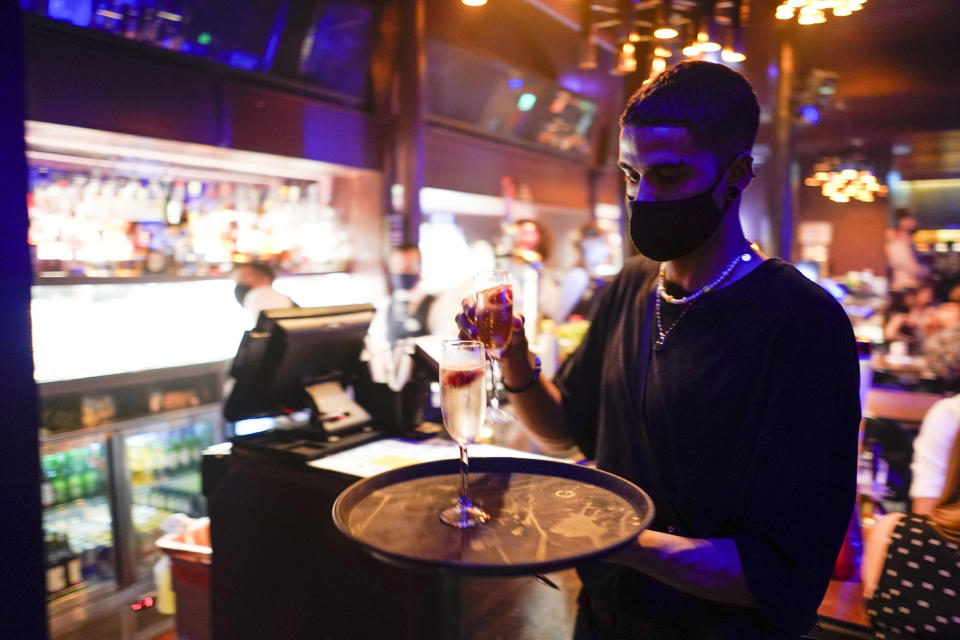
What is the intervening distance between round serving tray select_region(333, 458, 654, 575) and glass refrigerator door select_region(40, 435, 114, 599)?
2.92m

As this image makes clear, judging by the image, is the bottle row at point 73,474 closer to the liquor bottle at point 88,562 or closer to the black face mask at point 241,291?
the liquor bottle at point 88,562

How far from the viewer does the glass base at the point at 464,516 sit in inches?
43.2

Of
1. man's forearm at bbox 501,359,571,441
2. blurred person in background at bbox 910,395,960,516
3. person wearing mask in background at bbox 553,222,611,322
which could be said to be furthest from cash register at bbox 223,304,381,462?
person wearing mask in background at bbox 553,222,611,322

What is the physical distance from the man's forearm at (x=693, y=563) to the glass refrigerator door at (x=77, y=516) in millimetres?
3344

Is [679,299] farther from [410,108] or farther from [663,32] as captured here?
[410,108]

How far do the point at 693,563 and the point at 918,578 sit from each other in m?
1.03

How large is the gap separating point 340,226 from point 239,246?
1.03 m

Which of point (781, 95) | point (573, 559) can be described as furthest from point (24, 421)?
point (781, 95)

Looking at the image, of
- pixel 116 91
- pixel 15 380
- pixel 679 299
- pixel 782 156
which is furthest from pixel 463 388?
pixel 782 156

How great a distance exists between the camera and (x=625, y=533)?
102cm

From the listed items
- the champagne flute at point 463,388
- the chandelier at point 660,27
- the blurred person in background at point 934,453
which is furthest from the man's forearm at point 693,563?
the chandelier at point 660,27

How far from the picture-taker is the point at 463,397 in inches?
49.6

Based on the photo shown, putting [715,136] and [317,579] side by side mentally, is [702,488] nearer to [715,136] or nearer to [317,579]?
[715,136]

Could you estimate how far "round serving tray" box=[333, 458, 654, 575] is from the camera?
3.08 ft
